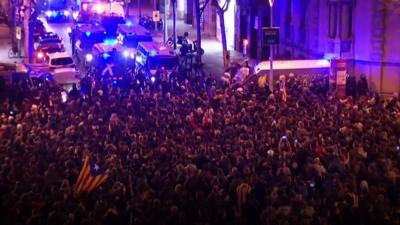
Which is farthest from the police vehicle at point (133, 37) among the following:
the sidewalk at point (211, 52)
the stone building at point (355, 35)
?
the stone building at point (355, 35)

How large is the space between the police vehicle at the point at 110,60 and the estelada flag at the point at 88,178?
16.0m

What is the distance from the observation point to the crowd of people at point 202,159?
13.0 m

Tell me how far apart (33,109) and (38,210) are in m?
8.72

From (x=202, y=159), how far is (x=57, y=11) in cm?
5082

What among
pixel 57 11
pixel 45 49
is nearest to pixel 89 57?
pixel 45 49

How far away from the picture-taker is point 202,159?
15.8 metres

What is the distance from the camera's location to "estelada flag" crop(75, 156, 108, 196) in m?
14.3

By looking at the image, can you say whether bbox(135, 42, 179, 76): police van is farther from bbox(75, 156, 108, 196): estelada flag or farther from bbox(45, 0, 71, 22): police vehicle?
bbox(45, 0, 71, 22): police vehicle

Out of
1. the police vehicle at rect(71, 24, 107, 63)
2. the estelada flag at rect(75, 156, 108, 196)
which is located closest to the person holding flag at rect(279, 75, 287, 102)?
the estelada flag at rect(75, 156, 108, 196)

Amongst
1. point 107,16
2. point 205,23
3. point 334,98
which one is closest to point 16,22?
point 107,16

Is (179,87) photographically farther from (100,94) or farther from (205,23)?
(205,23)

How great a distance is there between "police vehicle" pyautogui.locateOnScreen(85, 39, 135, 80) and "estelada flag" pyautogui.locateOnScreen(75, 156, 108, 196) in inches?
631

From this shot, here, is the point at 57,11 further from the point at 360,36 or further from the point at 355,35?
the point at 360,36

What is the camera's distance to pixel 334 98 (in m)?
22.7
